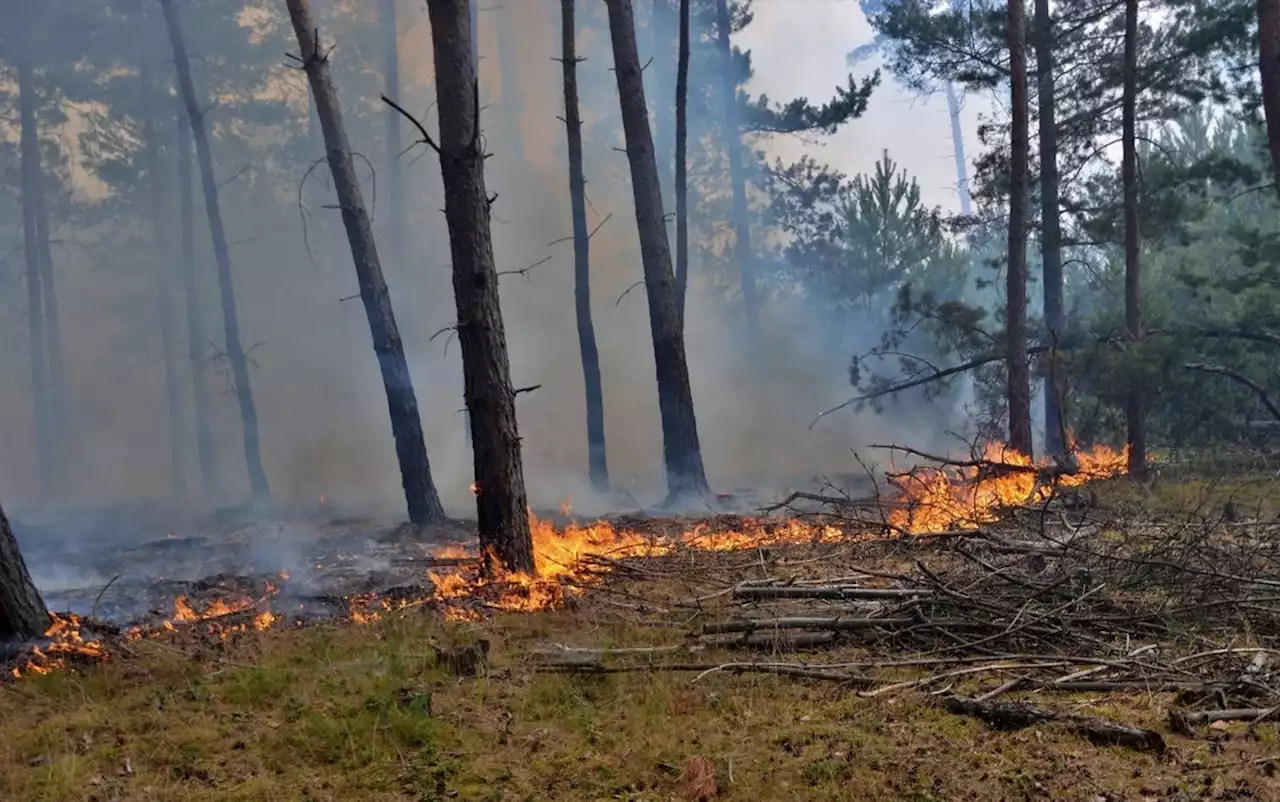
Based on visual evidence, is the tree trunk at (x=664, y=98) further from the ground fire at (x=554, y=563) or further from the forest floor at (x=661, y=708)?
the forest floor at (x=661, y=708)

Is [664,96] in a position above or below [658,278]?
above

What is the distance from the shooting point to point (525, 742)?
4.34 meters

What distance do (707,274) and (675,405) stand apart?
63.2 ft

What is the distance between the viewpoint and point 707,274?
32.2 m

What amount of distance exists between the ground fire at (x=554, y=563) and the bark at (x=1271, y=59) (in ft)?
18.1

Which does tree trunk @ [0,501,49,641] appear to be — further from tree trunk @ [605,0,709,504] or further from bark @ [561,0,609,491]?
bark @ [561,0,609,491]

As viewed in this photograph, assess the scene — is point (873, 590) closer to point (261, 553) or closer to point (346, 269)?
point (261, 553)

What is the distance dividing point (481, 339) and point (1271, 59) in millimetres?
10719

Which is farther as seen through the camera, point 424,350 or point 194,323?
point 424,350

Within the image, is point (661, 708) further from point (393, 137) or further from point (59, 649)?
point (393, 137)

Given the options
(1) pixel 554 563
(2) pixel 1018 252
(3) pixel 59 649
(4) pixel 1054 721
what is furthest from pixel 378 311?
(4) pixel 1054 721

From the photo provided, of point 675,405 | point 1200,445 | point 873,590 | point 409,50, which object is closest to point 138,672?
point 873,590

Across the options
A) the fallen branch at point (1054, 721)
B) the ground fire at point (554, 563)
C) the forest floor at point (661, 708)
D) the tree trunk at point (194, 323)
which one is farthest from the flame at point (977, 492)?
the tree trunk at point (194, 323)

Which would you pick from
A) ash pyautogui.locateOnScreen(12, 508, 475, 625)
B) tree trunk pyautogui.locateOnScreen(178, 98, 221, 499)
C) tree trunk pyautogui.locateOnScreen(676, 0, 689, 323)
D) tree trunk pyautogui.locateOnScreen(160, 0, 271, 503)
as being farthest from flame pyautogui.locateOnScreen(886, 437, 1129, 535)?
tree trunk pyautogui.locateOnScreen(178, 98, 221, 499)
